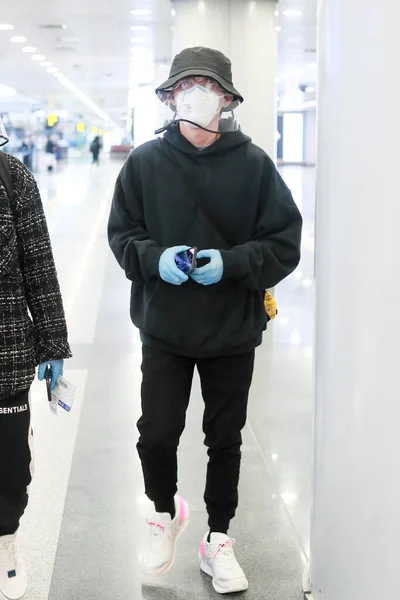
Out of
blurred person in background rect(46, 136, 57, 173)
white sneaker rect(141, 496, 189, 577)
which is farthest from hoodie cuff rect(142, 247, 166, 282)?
blurred person in background rect(46, 136, 57, 173)

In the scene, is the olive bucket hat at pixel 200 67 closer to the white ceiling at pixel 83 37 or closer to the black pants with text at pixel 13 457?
the black pants with text at pixel 13 457

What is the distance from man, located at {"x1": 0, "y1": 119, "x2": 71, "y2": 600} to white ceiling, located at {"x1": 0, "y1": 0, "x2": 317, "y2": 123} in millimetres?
6991

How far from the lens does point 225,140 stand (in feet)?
7.75

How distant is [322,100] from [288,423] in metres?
2.26

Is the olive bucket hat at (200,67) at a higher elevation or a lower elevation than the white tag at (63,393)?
higher

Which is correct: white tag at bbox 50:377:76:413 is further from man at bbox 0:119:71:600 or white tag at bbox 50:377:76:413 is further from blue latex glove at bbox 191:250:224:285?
blue latex glove at bbox 191:250:224:285

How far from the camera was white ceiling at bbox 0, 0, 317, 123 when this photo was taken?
9.21 meters

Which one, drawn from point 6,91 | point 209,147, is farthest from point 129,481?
point 6,91

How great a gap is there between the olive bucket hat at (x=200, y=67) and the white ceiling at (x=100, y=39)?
261 inches

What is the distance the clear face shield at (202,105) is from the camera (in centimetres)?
234

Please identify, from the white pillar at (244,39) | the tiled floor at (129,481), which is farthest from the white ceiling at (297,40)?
the tiled floor at (129,481)

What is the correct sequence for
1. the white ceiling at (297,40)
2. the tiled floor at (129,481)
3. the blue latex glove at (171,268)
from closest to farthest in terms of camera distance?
the blue latex glove at (171,268)
the tiled floor at (129,481)
the white ceiling at (297,40)

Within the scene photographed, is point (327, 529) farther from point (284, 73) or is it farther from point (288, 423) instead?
point (284, 73)

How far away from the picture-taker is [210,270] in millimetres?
2240
